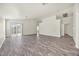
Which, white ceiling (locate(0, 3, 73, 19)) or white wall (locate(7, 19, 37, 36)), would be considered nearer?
white ceiling (locate(0, 3, 73, 19))

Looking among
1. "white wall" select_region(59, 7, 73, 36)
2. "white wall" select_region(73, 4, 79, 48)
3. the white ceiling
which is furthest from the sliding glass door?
"white wall" select_region(73, 4, 79, 48)

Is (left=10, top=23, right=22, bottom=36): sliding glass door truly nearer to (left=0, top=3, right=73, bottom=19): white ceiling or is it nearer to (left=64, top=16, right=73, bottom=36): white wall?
(left=0, top=3, right=73, bottom=19): white ceiling

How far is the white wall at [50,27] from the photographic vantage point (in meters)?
2.17

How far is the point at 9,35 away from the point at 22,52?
1.67ft

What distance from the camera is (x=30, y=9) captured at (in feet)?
6.72

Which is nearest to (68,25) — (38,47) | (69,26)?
(69,26)

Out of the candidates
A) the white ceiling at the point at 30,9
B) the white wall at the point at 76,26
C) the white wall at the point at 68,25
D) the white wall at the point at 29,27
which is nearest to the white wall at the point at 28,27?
the white wall at the point at 29,27

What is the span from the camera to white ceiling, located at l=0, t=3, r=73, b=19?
6.36ft

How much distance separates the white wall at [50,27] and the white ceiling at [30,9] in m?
0.15

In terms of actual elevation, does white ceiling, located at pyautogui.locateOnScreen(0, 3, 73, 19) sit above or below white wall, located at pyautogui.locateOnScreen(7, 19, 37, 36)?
above

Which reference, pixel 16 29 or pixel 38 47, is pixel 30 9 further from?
pixel 38 47

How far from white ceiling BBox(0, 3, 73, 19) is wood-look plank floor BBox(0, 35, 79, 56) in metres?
0.56

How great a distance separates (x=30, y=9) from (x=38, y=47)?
924 mm

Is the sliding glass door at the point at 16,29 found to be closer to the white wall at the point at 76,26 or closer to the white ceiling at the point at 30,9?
the white ceiling at the point at 30,9
